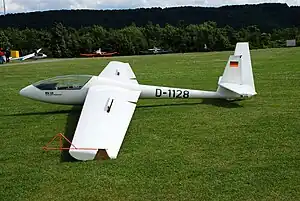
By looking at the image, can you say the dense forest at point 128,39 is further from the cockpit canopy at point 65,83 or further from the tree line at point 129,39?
the cockpit canopy at point 65,83

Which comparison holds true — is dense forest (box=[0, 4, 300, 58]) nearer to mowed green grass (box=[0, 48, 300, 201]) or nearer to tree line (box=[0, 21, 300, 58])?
tree line (box=[0, 21, 300, 58])

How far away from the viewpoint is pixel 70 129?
10.4 meters

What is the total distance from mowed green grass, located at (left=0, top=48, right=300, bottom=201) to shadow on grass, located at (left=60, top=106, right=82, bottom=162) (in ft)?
0.09

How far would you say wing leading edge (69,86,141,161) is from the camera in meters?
7.06

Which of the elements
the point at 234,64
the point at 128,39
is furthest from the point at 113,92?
the point at 128,39

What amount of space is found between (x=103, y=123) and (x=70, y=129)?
2582 mm

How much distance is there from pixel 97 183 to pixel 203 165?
1913 millimetres

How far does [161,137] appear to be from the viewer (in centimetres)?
915

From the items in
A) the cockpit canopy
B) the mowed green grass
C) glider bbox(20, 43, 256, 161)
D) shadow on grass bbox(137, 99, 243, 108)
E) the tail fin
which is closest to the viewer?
the mowed green grass

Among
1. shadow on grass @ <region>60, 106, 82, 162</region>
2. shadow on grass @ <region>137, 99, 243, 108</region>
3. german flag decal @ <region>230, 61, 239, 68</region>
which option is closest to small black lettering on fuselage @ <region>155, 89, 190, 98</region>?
shadow on grass @ <region>137, 99, 243, 108</region>

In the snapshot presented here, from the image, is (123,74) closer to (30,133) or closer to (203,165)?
(30,133)

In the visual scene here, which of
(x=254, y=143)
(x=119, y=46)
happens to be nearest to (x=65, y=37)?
(x=119, y=46)

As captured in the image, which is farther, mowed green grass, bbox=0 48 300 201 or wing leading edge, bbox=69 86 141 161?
wing leading edge, bbox=69 86 141 161

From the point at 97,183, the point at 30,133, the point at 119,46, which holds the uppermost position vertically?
the point at 97,183
